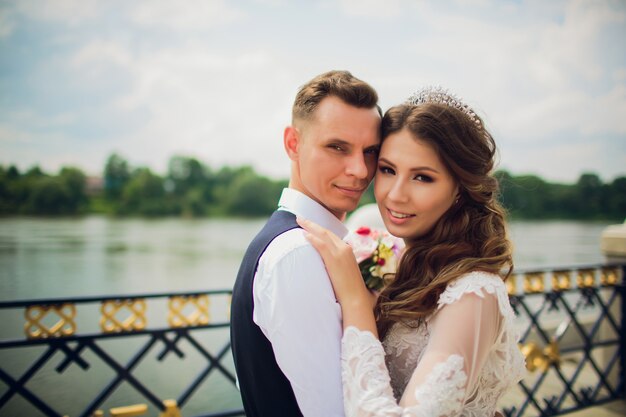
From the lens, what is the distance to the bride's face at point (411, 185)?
185 cm

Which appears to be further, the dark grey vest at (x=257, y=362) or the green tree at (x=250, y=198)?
the green tree at (x=250, y=198)

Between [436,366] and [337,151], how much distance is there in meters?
Answer: 0.94

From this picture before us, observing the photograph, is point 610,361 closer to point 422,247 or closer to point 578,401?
point 578,401

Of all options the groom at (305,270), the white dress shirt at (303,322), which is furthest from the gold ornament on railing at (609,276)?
the white dress shirt at (303,322)

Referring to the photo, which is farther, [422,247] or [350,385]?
[422,247]

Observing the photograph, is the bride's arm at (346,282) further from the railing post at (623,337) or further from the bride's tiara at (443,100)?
the railing post at (623,337)

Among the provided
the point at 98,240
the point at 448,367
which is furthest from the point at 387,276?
the point at 98,240

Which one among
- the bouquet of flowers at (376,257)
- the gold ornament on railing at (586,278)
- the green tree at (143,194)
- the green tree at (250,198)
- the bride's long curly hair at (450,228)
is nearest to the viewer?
the bride's long curly hair at (450,228)

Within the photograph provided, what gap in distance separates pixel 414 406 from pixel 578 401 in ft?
11.9

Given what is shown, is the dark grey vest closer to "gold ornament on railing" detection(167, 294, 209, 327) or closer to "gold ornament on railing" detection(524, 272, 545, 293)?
→ "gold ornament on railing" detection(167, 294, 209, 327)

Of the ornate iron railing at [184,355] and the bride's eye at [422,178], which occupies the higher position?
the bride's eye at [422,178]

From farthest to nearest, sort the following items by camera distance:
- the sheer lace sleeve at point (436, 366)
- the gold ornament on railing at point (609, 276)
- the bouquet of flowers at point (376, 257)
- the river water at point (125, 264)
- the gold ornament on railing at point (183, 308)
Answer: the river water at point (125, 264) → the gold ornament on railing at point (609, 276) → the gold ornament on railing at point (183, 308) → the bouquet of flowers at point (376, 257) → the sheer lace sleeve at point (436, 366)

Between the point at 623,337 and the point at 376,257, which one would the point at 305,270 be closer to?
the point at 376,257

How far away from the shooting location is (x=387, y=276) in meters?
2.23
